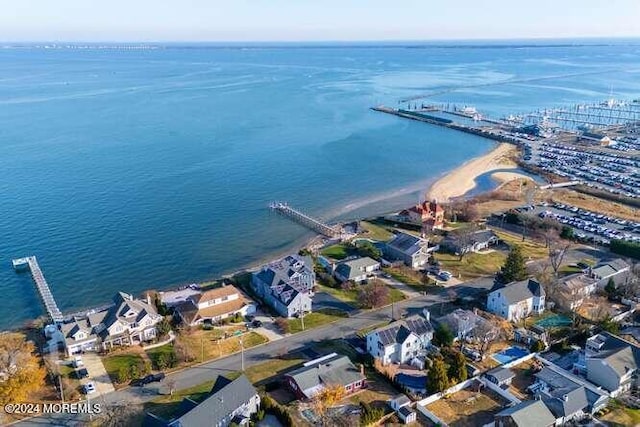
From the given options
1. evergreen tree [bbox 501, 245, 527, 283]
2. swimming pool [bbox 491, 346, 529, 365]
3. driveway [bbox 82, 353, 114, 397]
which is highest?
evergreen tree [bbox 501, 245, 527, 283]

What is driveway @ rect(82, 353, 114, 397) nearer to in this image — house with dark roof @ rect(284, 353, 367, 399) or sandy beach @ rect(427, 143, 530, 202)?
house with dark roof @ rect(284, 353, 367, 399)

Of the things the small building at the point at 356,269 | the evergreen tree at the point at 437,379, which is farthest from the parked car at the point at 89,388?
the small building at the point at 356,269

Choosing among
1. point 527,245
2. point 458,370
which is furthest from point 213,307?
point 527,245

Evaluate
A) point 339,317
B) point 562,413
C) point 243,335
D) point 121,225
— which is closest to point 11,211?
point 121,225

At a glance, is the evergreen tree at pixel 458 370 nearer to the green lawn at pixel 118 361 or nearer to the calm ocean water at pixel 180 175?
the green lawn at pixel 118 361

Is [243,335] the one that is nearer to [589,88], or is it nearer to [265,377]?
[265,377]

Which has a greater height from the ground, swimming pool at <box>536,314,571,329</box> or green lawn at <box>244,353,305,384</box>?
green lawn at <box>244,353,305,384</box>

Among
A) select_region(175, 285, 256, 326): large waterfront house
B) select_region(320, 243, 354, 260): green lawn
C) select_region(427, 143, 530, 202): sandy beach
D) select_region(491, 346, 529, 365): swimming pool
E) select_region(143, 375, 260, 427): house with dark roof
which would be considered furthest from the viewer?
select_region(427, 143, 530, 202): sandy beach

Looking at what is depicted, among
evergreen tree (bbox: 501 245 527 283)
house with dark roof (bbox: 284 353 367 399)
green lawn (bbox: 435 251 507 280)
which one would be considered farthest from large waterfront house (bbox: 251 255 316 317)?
evergreen tree (bbox: 501 245 527 283)
